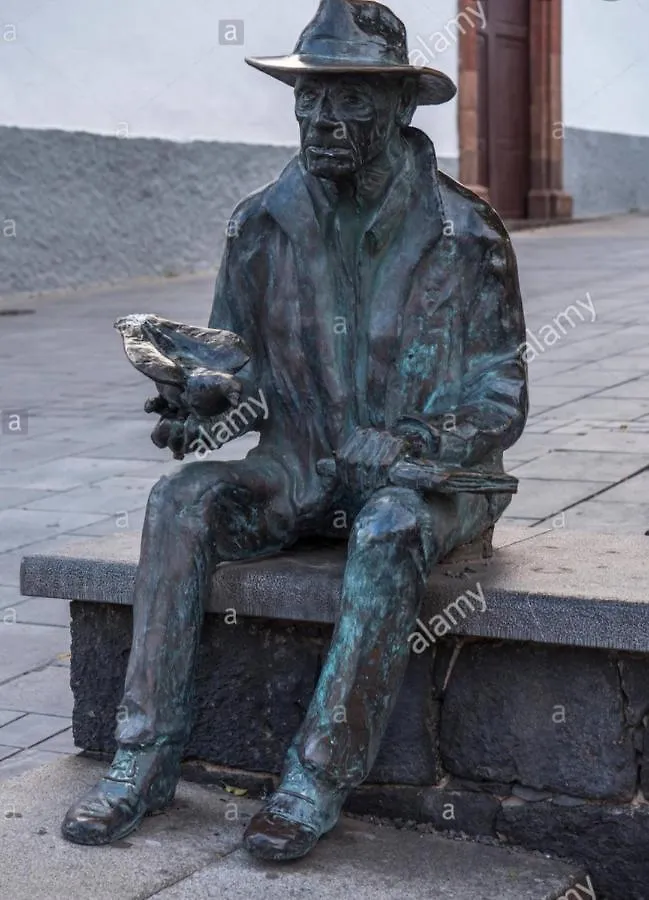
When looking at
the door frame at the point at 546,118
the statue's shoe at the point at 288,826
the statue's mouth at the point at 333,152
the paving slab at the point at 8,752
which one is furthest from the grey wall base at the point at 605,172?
the statue's shoe at the point at 288,826

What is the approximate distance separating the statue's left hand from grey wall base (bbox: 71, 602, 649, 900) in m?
0.34

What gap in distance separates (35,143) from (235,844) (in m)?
10.8

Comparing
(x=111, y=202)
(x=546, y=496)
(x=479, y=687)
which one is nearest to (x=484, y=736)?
(x=479, y=687)

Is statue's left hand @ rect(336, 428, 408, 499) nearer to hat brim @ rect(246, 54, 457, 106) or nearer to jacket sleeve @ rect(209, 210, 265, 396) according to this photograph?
jacket sleeve @ rect(209, 210, 265, 396)

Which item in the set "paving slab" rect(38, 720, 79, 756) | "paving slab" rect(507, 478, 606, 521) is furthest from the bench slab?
"paving slab" rect(507, 478, 606, 521)

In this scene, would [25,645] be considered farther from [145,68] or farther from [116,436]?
[145,68]

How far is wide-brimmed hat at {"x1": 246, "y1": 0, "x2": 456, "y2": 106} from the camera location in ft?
11.0

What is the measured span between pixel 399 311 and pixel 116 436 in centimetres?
462

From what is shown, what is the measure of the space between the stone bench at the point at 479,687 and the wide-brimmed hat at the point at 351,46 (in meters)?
1.04

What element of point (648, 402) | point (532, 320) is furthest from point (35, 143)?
point (648, 402)

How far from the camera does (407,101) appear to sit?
139 inches

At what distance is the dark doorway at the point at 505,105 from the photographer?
18.2 metres

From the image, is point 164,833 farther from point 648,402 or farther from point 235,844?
point 648,402

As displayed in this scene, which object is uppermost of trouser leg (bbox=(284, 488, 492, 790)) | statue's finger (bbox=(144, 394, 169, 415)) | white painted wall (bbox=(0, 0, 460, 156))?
white painted wall (bbox=(0, 0, 460, 156))
